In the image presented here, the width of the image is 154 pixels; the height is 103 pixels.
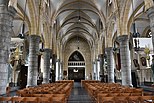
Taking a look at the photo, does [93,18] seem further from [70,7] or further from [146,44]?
[146,44]

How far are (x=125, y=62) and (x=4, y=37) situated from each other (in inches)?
363

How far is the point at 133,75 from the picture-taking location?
13047 millimetres

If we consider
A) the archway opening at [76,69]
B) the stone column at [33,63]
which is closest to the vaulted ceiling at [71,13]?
the stone column at [33,63]

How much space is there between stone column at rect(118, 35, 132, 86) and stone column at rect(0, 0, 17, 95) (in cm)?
883

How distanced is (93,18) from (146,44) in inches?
486

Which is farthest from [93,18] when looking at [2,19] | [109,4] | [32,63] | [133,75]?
[2,19]

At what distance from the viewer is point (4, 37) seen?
258 inches

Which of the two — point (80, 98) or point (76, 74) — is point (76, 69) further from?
point (80, 98)

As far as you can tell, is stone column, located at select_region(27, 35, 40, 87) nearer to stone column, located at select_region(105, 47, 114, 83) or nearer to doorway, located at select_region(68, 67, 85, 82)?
stone column, located at select_region(105, 47, 114, 83)

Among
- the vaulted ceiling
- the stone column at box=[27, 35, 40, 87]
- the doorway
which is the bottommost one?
the doorway

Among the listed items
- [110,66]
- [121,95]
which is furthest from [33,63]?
[110,66]

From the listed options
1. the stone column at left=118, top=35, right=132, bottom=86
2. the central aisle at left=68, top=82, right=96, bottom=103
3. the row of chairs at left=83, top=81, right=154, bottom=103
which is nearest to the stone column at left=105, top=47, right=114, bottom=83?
the stone column at left=118, top=35, right=132, bottom=86

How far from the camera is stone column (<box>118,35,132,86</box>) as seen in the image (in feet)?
38.0

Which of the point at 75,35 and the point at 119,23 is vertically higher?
the point at 75,35
